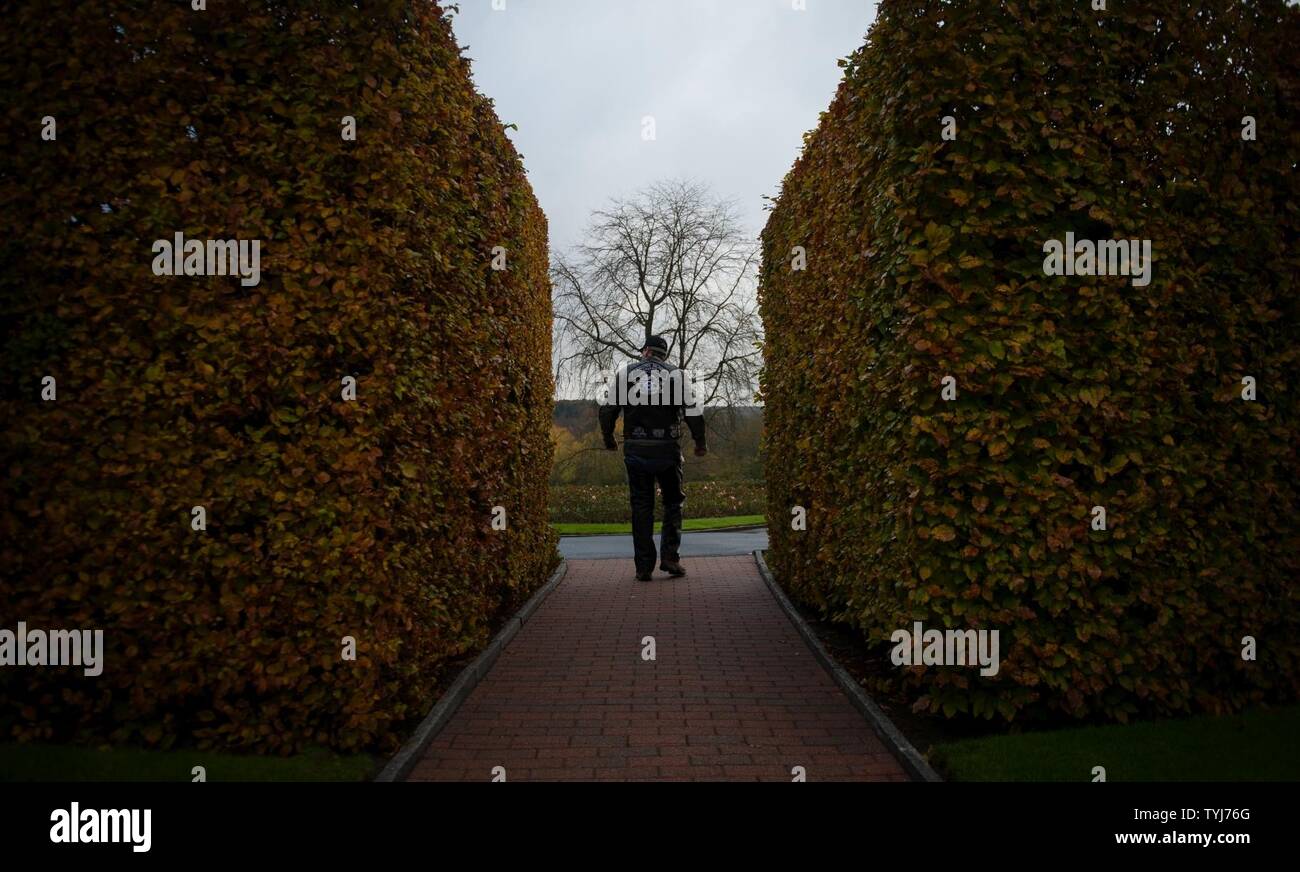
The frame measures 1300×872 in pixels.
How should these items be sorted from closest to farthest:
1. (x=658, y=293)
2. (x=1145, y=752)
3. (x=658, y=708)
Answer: (x=1145, y=752), (x=658, y=708), (x=658, y=293)

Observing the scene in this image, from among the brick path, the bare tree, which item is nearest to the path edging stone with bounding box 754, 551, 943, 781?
the brick path

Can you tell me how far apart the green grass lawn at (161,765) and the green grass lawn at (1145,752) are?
122 inches

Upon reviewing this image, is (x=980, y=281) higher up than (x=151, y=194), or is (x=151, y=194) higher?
(x=151, y=194)

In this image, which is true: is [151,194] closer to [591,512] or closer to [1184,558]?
[1184,558]

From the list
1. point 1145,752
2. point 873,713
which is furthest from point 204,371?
point 1145,752

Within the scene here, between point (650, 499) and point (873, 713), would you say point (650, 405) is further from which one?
point (873, 713)

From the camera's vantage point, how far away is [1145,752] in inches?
167

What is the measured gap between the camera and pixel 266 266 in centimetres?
438

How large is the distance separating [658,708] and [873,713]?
4.51 ft

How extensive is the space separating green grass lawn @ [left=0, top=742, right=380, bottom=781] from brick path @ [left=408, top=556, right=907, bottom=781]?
44cm
